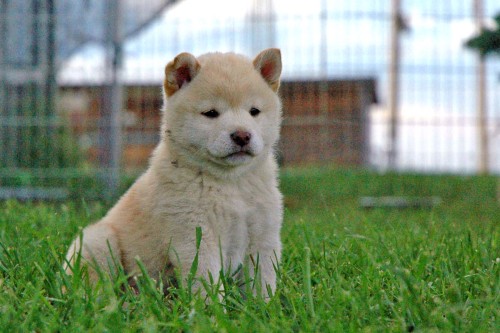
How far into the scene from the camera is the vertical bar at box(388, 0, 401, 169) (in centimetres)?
950

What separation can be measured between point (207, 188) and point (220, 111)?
29 centimetres

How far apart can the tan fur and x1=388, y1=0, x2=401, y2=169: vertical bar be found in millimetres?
6997

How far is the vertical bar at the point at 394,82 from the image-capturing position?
9500mm

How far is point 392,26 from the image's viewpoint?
30.9 ft

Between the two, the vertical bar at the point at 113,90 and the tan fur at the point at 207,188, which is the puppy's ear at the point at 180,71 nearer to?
the tan fur at the point at 207,188

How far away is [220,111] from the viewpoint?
101 inches

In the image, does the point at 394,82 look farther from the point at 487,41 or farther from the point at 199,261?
the point at 199,261

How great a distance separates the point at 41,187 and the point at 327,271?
4.84 m

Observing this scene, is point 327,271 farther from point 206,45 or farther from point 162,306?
point 206,45

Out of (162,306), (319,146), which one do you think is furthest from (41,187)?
(162,306)

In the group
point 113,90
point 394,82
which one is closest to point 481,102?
point 394,82

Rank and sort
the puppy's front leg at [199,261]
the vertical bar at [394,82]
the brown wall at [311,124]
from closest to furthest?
the puppy's front leg at [199,261] < the brown wall at [311,124] < the vertical bar at [394,82]

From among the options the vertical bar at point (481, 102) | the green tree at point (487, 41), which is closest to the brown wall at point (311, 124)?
the vertical bar at point (481, 102)

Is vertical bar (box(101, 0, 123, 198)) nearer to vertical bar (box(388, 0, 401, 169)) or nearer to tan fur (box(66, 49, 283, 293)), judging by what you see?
tan fur (box(66, 49, 283, 293))
